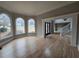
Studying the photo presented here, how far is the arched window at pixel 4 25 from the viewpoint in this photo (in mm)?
5711

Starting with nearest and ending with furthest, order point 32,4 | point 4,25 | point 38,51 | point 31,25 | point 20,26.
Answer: point 38,51
point 32,4
point 4,25
point 20,26
point 31,25

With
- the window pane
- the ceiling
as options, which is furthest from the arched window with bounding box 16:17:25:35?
the ceiling

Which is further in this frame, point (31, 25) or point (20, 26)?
point (31, 25)

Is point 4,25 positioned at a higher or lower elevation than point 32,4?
lower

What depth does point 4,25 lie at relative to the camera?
20.0 feet

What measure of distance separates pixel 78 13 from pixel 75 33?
1.14 meters

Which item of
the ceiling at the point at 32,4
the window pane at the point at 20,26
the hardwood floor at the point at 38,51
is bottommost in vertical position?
the hardwood floor at the point at 38,51

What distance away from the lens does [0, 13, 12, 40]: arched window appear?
225 inches

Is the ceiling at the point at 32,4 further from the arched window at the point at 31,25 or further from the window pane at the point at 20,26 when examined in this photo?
the arched window at the point at 31,25

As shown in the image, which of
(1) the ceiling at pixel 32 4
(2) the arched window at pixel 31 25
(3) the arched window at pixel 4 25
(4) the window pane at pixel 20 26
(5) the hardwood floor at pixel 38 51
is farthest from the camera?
(2) the arched window at pixel 31 25

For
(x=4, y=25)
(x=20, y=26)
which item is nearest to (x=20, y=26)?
(x=20, y=26)

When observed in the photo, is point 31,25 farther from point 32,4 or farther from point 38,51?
point 38,51

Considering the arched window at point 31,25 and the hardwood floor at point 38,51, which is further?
the arched window at point 31,25

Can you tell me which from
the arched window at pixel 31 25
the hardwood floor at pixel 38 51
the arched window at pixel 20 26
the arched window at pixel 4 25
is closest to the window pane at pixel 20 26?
the arched window at pixel 20 26
